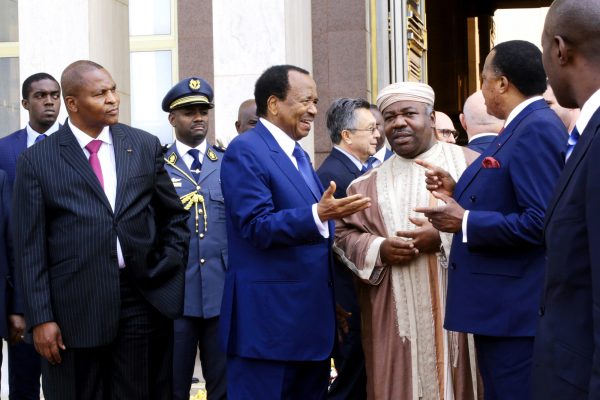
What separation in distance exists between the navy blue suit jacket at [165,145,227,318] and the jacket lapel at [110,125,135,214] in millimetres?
1185

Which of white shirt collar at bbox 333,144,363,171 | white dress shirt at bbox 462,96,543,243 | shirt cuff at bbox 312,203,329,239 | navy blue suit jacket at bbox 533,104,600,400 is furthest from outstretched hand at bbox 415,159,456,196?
white shirt collar at bbox 333,144,363,171

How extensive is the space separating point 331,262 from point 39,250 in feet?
4.24

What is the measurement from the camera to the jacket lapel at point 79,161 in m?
4.68

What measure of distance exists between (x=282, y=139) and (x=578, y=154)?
2.33m

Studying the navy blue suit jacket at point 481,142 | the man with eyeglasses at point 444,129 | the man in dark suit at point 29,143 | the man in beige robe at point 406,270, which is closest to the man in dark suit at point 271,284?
the man in beige robe at point 406,270

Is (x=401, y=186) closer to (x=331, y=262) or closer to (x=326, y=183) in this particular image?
(x=331, y=262)

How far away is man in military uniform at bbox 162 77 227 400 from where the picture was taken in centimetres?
604

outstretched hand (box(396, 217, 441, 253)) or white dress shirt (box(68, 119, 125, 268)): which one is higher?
white dress shirt (box(68, 119, 125, 268))

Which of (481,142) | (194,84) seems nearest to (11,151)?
(194,84)

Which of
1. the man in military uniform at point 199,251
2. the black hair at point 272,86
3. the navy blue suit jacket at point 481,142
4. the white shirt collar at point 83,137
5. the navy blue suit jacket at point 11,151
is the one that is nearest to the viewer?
the white shirt collar at point 83,137

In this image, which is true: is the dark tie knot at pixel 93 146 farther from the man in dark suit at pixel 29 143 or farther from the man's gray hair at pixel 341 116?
→ the man's gray hair at pixel 341 116

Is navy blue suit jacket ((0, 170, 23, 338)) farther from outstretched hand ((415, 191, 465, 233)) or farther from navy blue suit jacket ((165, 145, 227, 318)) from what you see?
outstretched hand ((415, 191, 465, 233))

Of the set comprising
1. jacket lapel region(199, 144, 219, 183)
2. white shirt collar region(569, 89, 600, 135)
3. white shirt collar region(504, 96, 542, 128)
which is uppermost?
white shirt collar region(504, 96, 542, 128)

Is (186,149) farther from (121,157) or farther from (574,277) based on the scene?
(574,277)
